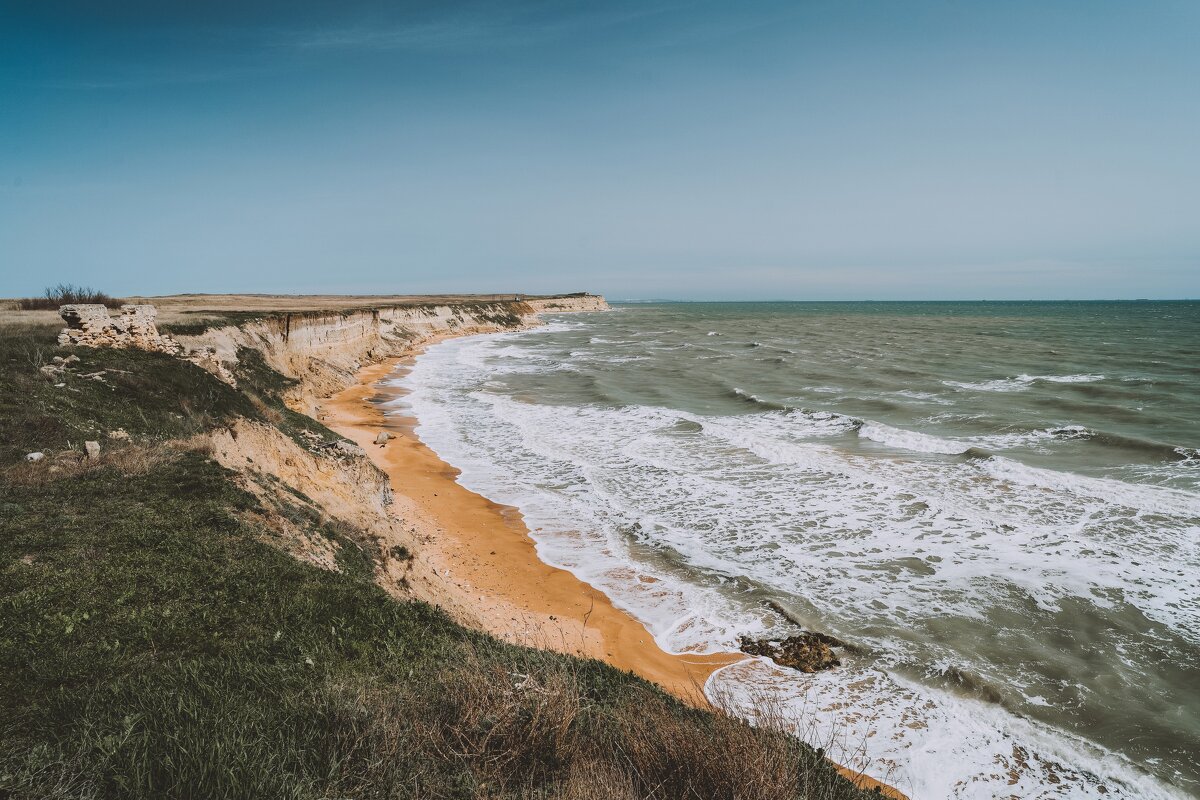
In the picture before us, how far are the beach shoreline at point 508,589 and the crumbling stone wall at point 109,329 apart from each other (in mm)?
6576

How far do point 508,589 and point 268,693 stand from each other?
6447mm

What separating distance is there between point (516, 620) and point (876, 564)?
7343 millimetres

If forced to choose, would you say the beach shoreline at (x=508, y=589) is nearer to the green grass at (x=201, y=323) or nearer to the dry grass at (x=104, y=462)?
the dry grass at (x=104, y=462)

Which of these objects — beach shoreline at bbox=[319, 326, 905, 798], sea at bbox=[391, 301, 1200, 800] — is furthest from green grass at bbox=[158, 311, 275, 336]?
beach shoreline at bbox=[319, 326, 905, 798]

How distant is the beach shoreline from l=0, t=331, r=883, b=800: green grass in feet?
2.74

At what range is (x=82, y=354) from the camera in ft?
42.0

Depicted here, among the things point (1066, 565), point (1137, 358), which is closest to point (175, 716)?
Answer: point (1066, 565)

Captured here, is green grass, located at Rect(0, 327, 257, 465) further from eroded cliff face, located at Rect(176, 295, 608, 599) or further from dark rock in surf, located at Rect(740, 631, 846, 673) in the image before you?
dark rock in surf, located at Rect(740, 631, 846, 673)

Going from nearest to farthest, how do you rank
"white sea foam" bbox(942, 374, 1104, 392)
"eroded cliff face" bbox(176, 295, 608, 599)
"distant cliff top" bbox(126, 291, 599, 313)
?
"eroded cliff face" bbox(176, 295, 608, 599), "white sea foam" bbox(942, 374, 1104, 392), "distant cliff top" bbox(126, 291, 599, 313)

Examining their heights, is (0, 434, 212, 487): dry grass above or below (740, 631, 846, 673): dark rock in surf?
above

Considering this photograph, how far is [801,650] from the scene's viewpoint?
29.0 ft

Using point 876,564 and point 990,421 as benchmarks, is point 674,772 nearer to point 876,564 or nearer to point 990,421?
point 876,564

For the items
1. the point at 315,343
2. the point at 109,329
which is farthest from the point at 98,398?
the point at 315,343

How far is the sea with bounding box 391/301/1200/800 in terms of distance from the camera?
723cm
